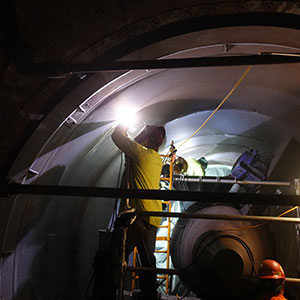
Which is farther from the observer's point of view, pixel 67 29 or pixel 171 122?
pixel 171 122

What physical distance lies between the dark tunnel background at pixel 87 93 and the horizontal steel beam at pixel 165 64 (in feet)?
0.70

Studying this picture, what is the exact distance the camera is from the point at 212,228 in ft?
18.0

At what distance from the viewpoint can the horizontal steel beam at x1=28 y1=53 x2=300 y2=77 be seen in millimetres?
2031

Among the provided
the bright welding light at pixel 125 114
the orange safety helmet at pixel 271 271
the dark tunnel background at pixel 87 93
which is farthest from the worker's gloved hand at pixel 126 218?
the orange safety helmet at pixel 271 271

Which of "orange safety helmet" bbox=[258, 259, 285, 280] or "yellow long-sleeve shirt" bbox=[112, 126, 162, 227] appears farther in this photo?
"yellow long-sleeve shirt" bbox=[112, 126, 162, 227]

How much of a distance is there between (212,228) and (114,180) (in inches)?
80.6

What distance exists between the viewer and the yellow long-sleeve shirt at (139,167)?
11.1 ft

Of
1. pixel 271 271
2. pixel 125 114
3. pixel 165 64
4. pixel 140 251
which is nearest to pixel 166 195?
pixel 165 64

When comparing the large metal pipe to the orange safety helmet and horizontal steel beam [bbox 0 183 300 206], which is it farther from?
horizontal steel beam [bbox 0 183 300 206]

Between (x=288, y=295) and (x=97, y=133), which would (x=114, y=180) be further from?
(x=288, y=295)

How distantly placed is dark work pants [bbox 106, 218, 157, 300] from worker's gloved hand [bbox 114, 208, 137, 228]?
0.08 m

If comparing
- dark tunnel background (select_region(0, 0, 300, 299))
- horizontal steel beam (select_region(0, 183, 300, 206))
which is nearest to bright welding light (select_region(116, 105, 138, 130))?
dark tunnel background (select_region(0, 0, 300, 299))

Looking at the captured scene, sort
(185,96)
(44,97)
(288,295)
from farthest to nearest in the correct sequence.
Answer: (288,295), (185,96), (44,97)

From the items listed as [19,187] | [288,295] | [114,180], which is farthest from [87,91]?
[288,295]
